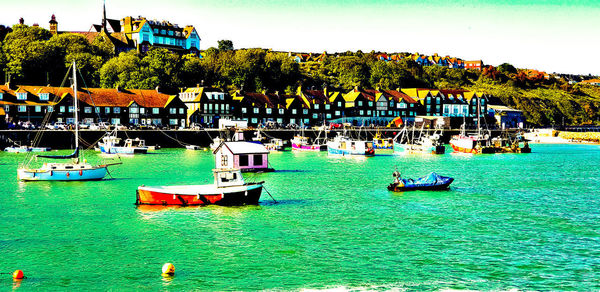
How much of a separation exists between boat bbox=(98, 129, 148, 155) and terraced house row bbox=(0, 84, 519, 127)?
11458mm

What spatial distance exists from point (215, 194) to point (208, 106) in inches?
3595

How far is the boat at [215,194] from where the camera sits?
41.5 meters

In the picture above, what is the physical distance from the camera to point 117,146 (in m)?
97.4

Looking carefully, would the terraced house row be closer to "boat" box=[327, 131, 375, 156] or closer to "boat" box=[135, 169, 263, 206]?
→ "boat" box=[327, 131, 375, 156]

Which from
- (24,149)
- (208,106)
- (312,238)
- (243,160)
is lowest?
(312,238)

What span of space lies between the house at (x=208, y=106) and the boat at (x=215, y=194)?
87.4 m

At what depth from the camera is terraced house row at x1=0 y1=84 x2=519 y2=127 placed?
370 ft

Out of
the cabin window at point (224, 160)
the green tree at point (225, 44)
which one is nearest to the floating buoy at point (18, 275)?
the cabin window at point (224, 160)

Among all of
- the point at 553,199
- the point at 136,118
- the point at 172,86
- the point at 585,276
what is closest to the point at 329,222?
the point at 585,276

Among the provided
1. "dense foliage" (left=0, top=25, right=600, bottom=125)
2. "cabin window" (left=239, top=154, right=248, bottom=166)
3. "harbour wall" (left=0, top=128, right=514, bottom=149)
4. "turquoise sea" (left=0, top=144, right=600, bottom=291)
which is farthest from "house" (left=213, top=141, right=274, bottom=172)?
"dense foliage" (left=0, top=25, right=600, bottom=125)

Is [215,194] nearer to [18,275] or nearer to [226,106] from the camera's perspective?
[18,275]

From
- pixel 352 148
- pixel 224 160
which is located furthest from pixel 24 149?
pixel 352 148

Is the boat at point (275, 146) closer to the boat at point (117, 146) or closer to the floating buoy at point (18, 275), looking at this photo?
the boat at point (117, 146)

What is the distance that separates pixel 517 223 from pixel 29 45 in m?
121
